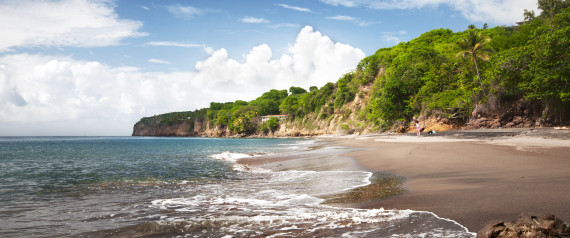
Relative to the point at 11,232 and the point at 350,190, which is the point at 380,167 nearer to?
the point at 350,190

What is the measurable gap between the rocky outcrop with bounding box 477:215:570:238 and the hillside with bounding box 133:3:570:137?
2642cm

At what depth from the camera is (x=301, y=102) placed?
90.2 meters

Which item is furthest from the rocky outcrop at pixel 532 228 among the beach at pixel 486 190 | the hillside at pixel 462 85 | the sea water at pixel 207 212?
the hillside at pixel 462 85

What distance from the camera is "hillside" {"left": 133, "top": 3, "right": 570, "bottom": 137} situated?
2386cm

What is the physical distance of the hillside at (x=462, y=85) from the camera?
23.9 m

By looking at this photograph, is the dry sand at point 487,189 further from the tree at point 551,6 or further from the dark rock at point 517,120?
the tree at point 551,6

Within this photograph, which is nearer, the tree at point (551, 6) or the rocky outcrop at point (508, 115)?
the rocky outcrop at point (508, 115)

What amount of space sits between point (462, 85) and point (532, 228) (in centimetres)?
3758

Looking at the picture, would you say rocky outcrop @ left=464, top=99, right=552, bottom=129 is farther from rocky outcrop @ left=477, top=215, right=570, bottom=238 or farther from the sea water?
rocky outcrop @ left=477, top=215, right=570, bottom=238

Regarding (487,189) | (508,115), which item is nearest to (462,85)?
(508,115)

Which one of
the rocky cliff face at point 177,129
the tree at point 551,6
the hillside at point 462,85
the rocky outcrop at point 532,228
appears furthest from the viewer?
the rocky cliff face at point 177,129

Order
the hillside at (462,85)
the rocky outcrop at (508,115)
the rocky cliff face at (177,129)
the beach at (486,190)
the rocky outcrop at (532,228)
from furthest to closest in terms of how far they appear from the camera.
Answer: the rocky cliff face at (177,129), the rocky outcrop at (508,115), the hillside at (462,85), the beach at (486,190), the rocky outcrop at (532,228)

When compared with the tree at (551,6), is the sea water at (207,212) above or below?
→ below

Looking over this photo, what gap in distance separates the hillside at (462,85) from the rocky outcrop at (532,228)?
2642cm
